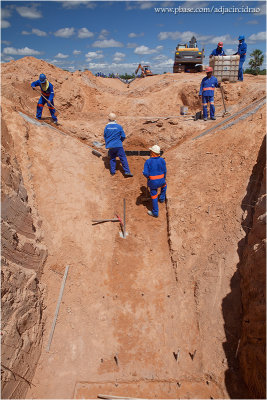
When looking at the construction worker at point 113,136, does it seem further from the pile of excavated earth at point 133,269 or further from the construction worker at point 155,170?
the construction worker at point 155,170

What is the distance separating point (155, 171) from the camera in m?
6.30

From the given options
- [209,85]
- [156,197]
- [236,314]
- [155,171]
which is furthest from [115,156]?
[236,314]

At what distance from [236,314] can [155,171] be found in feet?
11.9

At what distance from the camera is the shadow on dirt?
3749 mm

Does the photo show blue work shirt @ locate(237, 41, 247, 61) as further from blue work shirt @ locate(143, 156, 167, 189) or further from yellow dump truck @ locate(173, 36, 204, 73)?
blue work shirt @ locate(143, 156, 167, 189)

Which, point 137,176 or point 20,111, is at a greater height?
point 20,111

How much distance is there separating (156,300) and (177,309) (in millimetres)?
484

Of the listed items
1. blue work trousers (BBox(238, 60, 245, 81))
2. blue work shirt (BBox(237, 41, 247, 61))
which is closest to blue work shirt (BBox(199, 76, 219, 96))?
blue work trousers (BBox(238, 60, 245, 81))

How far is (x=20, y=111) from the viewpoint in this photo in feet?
26.0

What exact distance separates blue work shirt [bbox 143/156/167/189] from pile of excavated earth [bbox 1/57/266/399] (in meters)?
0.82

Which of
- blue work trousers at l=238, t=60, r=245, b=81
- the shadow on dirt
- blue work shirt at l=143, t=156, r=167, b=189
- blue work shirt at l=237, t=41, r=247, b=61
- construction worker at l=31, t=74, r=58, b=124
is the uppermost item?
blue work shirt at l=237, t=41, r=247, b=61

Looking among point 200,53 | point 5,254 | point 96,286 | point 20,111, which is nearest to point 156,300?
point 96,286

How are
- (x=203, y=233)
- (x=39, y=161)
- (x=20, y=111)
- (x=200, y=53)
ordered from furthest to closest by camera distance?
(x=200, y=53)
(x=20, y=111)
(x=39, y=161)
(x=203, y=233)

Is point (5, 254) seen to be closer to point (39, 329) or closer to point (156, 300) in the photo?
point (39, 329)
